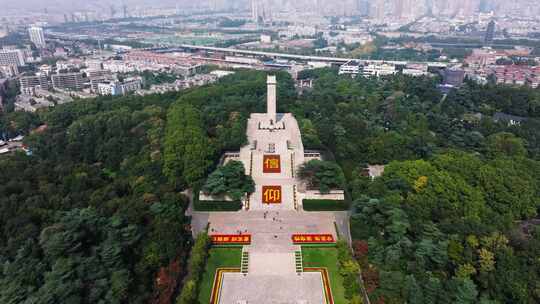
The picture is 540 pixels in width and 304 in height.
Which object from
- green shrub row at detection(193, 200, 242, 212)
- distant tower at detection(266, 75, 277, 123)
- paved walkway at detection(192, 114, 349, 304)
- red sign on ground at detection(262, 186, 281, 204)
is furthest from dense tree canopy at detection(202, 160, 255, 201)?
distant tower at detection(266, 75, 277, 123)

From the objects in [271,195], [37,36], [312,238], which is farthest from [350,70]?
[37,36]

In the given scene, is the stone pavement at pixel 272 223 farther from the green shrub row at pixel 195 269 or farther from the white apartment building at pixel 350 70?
the white apartment building at pixel 350 70

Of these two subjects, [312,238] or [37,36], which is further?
[37,36]

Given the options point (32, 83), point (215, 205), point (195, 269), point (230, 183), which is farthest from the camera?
point (32, 83)

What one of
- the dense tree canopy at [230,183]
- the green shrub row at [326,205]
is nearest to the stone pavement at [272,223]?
the green shrub row at [326,205]

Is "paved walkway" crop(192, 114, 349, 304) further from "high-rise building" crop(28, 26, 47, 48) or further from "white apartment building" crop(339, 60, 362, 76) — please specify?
"high-rise building" crop(28, 26, 47, 48)

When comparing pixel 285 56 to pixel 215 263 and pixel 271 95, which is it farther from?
pixel 215 263

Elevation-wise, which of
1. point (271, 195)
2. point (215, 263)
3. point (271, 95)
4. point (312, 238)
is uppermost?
point (271, 95)
